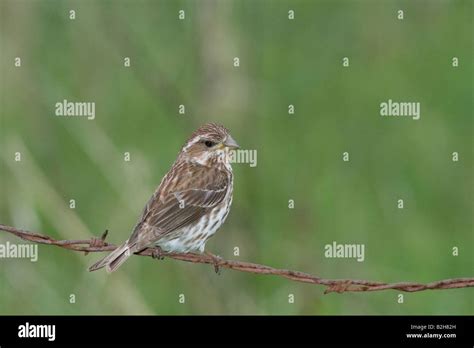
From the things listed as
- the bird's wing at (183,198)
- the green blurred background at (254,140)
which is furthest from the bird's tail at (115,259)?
the green blurred background at (254,140)

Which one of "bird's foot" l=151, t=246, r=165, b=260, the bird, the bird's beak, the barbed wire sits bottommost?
the barbed wire

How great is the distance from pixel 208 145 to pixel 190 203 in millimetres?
758

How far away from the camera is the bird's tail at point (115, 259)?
930 centimetres

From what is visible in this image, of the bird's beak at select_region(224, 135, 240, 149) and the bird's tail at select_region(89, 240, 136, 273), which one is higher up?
the bird's beak at select_region(224, 135, 240, 149)

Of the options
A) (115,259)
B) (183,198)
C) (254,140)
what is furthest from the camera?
(254,140)

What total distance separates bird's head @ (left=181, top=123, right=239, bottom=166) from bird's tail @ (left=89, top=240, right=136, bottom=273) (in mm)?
1613

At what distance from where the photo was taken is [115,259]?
9.39m

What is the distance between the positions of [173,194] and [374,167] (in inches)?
215

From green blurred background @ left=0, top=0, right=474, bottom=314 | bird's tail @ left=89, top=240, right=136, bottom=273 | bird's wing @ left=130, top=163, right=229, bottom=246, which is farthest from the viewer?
green blurred background @ left=0, top=0, right=474, bottom=314

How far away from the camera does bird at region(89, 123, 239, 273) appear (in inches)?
387

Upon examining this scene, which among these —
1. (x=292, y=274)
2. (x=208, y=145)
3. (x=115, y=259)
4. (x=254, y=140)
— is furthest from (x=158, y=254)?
(x=254, y=140)

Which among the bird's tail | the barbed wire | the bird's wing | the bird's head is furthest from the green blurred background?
the barbed wire

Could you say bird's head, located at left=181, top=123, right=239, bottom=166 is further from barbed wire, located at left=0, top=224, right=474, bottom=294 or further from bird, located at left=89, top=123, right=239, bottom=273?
barbed wire, located at left=0, top=224, right=474, bottom=294

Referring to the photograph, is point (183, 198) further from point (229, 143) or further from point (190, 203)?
point (229, 143)
